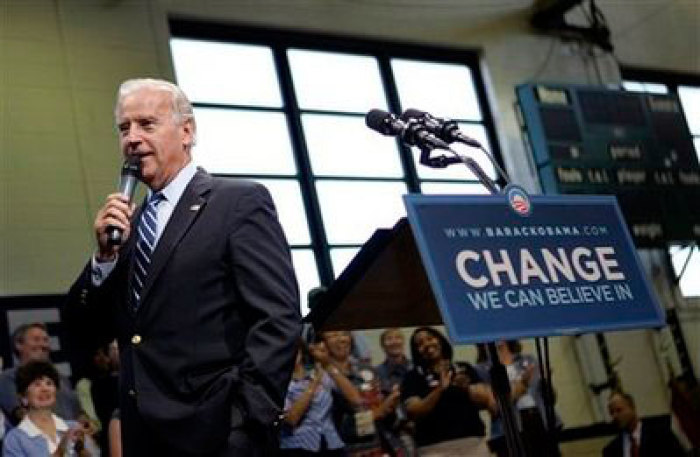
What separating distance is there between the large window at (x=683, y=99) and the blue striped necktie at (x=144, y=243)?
667 cm

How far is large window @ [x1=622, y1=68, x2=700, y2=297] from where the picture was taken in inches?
313

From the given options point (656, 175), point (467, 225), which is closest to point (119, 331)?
point (467, 225)

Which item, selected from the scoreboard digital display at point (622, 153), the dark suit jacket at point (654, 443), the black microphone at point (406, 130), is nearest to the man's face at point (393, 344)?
the scoreboard digital display at point (622, 153)

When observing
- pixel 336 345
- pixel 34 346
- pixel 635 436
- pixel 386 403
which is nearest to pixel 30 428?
pixel 34 346

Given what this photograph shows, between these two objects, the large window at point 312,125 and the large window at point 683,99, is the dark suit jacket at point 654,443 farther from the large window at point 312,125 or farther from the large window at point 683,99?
the large window at point 312,125

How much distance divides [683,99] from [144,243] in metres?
8.05

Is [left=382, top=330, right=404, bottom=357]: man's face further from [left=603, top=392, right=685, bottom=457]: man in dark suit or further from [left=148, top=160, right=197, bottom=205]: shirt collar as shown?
[left=148, top=160, right=197, bottom=205]: shirt collar

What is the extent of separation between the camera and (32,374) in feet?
15.1

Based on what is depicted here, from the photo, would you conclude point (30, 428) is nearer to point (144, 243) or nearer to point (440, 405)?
point (440, 405)

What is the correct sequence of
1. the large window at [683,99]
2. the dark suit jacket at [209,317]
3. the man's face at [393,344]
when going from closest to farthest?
the dark suit jacket at [209,317], the man's face at [393,344], the large window at [683,99]

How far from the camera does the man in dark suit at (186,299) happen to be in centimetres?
157

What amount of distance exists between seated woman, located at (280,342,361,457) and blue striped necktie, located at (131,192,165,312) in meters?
2.96

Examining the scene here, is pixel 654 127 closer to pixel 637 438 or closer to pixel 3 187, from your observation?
pixel 637 438

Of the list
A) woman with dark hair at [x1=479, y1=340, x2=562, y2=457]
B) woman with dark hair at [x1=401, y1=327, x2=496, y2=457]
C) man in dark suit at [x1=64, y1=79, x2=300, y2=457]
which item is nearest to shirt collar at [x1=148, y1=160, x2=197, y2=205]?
man in dark suit at [x1=64, y1=79, x2=300, y2=457]
